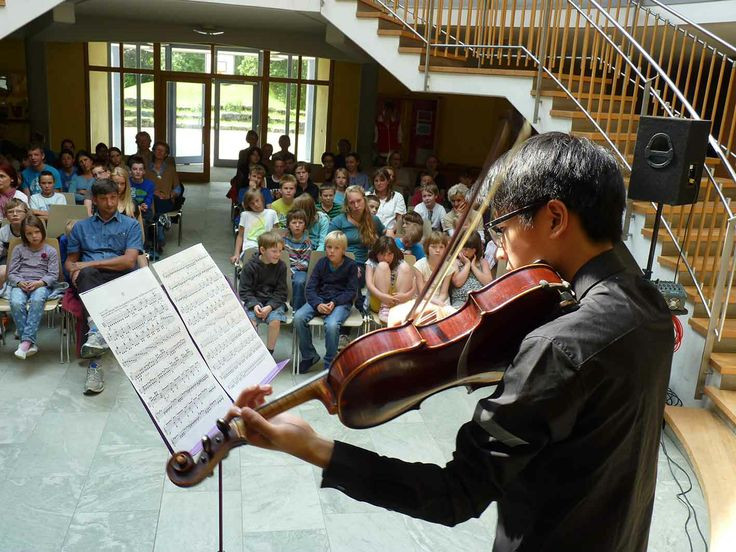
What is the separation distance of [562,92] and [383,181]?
2.16 meters

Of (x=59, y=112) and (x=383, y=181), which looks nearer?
(x=383, y=181)

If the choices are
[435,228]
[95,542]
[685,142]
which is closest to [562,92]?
[435,228]

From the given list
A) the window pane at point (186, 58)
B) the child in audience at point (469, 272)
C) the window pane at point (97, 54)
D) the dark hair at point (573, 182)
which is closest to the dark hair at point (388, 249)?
the child in audience at point (469, 272)

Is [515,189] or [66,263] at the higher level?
[515,189]

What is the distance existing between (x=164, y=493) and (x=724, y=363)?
3.51 meters

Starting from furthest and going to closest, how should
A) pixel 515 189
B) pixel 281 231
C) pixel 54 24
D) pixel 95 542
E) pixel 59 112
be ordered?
pixel 59 112 < pixel 54 24 < pixel 281 231 < pixel 95 542 < pixel 515 189

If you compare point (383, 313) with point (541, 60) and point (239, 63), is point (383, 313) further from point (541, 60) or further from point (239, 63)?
point (239, 63)

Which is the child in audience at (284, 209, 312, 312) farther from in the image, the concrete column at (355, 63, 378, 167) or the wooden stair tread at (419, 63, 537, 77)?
the concrete column at (355, 63, 378, 167)

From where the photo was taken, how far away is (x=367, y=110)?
14773mm

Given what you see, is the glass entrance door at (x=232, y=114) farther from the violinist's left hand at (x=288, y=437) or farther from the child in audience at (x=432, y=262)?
the violinist's left hand at (x=288, y=437)

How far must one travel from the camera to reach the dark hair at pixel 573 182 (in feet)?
4.08

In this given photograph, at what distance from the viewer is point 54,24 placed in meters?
11.1

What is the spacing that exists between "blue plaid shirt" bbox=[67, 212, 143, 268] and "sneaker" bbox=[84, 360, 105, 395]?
0.91 m

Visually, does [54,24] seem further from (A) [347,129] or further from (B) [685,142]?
(B) [685,142]
